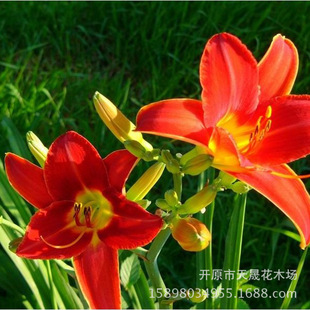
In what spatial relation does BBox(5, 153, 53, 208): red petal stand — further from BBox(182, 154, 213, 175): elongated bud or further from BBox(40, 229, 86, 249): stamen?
BBox(182, 154, 213, 175): elongated bud

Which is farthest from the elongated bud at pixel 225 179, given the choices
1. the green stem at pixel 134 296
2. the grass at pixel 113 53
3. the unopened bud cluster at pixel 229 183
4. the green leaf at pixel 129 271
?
the grass at pixel 113 53

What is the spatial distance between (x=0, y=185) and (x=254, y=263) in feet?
2.63


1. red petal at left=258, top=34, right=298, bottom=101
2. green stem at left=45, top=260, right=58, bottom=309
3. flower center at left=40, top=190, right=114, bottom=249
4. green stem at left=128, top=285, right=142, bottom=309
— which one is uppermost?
red petal at left=258, top=34, right=298, bottom=101

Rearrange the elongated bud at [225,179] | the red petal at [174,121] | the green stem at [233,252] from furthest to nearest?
the green stem at [233,252]
the elongated bud at [225,179]
the red petal at [174,121]

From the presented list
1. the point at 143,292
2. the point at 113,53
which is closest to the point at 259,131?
the point at 143,292

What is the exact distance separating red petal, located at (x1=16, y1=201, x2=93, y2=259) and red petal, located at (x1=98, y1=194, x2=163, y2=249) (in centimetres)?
4

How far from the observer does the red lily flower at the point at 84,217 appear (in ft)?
2.89

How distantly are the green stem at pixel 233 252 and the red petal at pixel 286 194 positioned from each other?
0.29 metres

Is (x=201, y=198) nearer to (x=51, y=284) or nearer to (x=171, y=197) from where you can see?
(x=171, y=197)

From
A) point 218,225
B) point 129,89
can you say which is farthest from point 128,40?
point 218,225

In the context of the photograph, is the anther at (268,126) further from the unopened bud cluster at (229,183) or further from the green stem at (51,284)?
the green stem at (51,284)

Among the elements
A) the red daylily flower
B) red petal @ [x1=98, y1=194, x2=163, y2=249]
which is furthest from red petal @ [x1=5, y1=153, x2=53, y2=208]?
the red daylily flower

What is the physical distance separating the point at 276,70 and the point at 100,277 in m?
0.44

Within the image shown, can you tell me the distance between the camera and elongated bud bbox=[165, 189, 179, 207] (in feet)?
3.02
